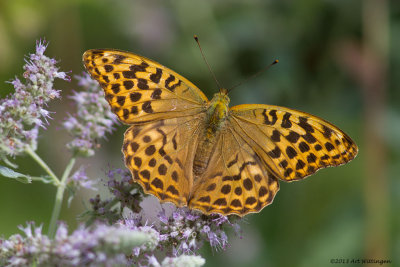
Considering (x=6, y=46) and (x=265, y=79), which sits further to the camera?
(x=265, y=79)

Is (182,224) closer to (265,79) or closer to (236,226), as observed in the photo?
(236,226)

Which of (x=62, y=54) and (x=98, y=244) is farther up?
(x=62, y=54)

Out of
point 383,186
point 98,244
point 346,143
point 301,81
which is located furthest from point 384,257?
point 98,244

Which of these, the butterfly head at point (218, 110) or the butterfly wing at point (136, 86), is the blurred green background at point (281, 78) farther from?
the butterfly wing at point (136, 86)

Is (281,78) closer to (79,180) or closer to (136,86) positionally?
(136,86)

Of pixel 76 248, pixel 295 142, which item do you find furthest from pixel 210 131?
pixel 76 248

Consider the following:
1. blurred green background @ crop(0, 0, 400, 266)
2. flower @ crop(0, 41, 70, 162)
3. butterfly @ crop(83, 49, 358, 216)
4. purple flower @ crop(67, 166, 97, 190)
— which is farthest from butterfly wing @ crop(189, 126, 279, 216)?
blurred green background @ crop(0, 0, 400, 266)

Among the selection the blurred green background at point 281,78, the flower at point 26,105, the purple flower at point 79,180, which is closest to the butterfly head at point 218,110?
the purple flower at point 79,180
